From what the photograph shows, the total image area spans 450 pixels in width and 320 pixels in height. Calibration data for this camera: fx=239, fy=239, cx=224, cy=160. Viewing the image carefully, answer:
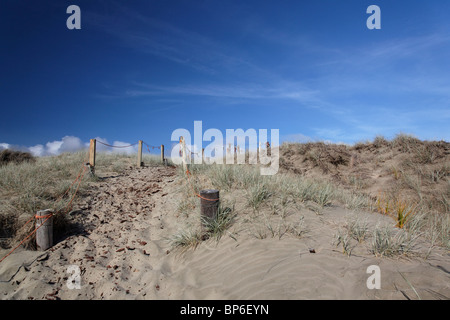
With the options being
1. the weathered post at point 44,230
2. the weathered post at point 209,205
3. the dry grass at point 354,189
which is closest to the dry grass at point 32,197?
the weathered post at point 44,230

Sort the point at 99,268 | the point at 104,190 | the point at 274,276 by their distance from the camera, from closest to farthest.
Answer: the point at 274,276, the point at 99,268, the point at 104,190

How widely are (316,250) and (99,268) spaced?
4.10 m

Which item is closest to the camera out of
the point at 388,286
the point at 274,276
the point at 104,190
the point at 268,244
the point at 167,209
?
the point at 388,286

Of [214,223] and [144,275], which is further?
[214,223]

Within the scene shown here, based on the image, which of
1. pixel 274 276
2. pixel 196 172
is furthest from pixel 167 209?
pixel 274 276

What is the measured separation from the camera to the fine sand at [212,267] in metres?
3.08

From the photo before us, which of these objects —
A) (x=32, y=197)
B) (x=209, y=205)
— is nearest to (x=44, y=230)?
(x=32, y=197)

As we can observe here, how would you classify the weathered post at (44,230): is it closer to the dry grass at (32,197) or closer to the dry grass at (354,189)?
the dry grass at (32,197)

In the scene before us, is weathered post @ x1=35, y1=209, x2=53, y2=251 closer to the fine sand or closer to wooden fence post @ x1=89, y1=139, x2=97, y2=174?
the fine sand

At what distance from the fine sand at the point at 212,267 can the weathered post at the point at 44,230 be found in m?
0.19

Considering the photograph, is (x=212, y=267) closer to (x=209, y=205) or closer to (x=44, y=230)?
(x=209, y=205)
